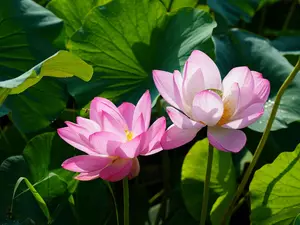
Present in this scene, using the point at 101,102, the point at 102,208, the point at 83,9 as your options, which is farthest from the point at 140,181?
the point at 101,102

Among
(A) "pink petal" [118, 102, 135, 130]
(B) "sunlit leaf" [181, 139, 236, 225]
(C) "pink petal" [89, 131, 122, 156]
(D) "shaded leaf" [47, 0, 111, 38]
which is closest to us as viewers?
(C) "pink petal" [89, 131, 122, 156]

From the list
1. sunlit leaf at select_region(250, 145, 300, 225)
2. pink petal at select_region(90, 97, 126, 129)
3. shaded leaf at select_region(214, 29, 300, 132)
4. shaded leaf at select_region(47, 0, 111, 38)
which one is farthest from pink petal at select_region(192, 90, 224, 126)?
shaded leaf at select_region(47, 0, 111, 38)

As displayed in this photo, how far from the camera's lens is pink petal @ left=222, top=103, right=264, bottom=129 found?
2.77 feet

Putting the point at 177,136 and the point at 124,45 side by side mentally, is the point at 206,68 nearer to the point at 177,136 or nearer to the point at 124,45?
the point at 177,136

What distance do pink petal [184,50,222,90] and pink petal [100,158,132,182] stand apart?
0.52ft

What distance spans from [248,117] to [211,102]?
54 mm

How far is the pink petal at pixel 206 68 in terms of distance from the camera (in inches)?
35.7

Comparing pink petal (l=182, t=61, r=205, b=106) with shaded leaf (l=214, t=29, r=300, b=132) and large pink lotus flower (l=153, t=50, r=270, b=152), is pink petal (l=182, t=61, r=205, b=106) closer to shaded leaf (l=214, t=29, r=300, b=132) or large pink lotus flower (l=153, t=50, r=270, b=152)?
large pink lotus flower (l=153, t=50, r=270, b=152)

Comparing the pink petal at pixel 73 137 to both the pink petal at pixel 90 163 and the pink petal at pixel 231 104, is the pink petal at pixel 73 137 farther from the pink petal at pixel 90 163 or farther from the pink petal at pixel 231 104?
the pink petal at pixel 231 104

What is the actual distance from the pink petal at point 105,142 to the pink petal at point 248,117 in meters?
0.14

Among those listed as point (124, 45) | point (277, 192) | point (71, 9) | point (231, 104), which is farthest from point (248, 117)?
point (71, 9)

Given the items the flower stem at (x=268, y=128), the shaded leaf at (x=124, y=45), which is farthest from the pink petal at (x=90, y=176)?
the shaded leaf at (x=124, y=45)

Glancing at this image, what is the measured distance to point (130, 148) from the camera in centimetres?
83

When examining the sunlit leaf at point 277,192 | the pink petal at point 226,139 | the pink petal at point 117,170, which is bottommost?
the sunlit leaf at point 277,192
